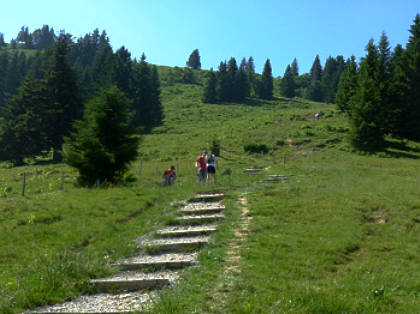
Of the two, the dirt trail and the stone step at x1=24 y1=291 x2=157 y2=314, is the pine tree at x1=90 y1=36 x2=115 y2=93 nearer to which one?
the dirt trail

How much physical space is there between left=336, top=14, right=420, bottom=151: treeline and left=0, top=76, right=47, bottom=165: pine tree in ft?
120

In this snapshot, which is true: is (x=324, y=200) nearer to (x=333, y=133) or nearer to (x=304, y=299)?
(x=304, y=299)

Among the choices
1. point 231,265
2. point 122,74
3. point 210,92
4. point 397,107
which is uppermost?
point 210,92

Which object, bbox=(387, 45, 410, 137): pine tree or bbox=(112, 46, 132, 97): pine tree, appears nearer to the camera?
bbox=(387, 45, 410, 137): pine tree

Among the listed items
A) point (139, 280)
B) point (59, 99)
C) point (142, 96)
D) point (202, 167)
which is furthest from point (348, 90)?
point (139, 280)

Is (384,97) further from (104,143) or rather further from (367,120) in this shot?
(104,143)

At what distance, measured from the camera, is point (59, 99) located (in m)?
43.8

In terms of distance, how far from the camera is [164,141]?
5181 centimetres

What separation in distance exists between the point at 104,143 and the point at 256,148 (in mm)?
23274

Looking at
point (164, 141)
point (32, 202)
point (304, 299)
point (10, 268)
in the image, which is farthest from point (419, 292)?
point (164, 141)

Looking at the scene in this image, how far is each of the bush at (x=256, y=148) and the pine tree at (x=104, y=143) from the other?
69.6ft

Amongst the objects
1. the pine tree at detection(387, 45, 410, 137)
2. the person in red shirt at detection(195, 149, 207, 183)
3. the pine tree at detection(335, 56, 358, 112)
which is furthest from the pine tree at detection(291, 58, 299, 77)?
the person in red shirt at detection(195, 149, 207, 183)

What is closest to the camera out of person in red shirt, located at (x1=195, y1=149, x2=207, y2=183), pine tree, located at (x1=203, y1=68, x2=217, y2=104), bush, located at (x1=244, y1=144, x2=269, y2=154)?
person in red shirt, located at (x1=195, y1=149, x2=207, y2=183)

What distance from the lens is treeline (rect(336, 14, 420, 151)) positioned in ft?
128
